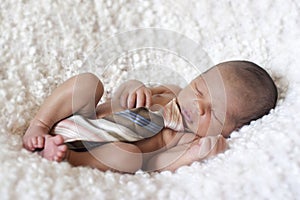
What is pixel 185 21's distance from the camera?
3.95 feet

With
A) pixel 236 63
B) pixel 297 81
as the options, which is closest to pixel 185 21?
pixel 236 63

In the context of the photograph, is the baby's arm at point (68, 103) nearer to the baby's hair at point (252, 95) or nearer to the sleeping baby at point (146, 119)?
the sleeping baby at point (146, 119)

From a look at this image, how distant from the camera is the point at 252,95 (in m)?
0.98

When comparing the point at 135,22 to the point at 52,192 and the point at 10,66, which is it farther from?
the point at 52,192

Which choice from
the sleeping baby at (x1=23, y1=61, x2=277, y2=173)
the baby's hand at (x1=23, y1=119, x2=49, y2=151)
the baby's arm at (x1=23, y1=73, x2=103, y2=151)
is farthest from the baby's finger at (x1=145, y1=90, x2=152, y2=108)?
the baby's hand at (x1=23, y1=119, x2=49, y2=151)

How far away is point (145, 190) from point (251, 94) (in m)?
0.34

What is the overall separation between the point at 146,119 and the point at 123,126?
0.06 metres

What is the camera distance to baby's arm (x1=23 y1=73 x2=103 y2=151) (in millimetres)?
912

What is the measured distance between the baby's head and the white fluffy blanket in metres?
0.04

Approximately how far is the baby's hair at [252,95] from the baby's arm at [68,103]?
0.28 m

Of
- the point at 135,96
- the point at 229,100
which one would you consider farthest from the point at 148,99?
the point at 229,100

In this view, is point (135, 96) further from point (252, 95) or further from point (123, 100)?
point (252, 95)

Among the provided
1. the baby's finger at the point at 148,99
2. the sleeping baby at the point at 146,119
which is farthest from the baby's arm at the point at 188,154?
the baby's finger at the point at 148,99

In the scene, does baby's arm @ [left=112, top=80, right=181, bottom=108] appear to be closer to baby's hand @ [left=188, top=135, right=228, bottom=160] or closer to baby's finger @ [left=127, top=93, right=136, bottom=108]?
baby's finger @ [left=127, top=93, right=136, bottom=108]
